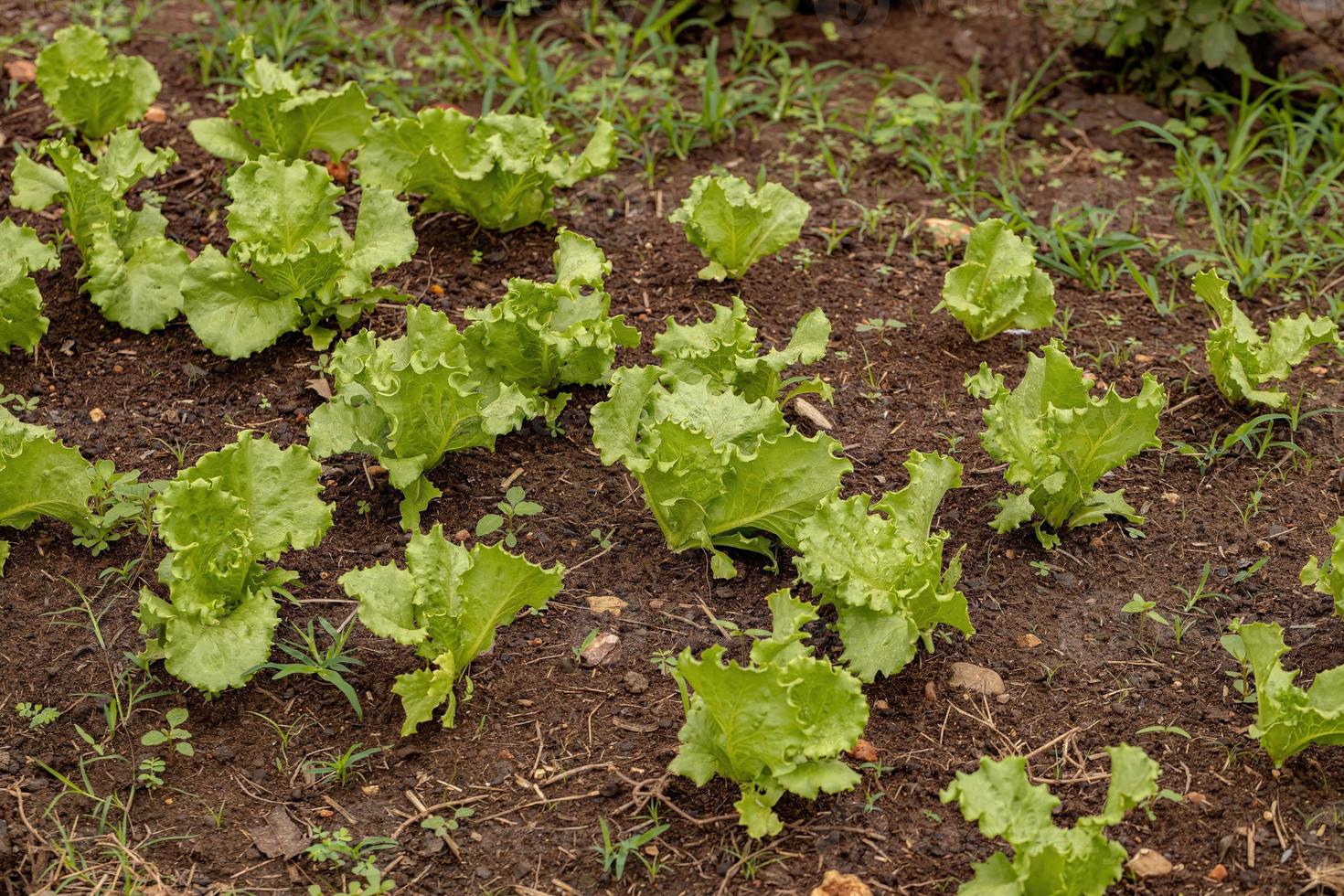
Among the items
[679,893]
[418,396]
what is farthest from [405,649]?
[679,893]

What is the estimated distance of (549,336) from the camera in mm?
3691

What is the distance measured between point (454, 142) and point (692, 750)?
2236 millimetres

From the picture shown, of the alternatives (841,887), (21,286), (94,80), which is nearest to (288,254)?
(21,286)

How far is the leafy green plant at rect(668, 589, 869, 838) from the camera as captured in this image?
2.76 m

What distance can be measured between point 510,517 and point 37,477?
114cm

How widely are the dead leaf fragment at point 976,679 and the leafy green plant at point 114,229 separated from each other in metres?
2.46

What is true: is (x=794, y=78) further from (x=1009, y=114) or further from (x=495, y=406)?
(x=495, y=406)

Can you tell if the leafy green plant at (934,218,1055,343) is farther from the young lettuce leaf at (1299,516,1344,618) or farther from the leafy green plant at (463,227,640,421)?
the young lettuce leaf at (1299,516,1344,618)

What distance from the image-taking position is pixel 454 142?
4309 mm

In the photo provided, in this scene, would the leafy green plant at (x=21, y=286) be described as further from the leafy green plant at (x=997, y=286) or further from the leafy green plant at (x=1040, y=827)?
Result: the leafy green plant at (x=1040, y=827)

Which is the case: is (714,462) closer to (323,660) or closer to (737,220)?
(323,660)

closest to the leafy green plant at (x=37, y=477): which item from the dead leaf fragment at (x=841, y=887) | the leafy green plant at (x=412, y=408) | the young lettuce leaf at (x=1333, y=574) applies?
the leafy green plant at (x=412, y=408)

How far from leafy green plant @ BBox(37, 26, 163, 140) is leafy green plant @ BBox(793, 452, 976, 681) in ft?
9.58

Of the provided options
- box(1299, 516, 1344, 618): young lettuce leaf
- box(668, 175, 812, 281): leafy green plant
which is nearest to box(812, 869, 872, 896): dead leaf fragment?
box(1299, 516, 1344, 618): young lettuce leaf
